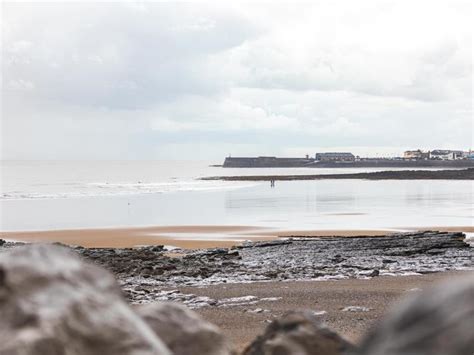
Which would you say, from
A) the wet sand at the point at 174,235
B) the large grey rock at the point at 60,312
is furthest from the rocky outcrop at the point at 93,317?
the wet sand at the point at 174,235

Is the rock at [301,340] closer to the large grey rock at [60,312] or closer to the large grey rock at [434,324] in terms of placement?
the large grey rock at [60,312]

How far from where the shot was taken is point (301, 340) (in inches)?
163

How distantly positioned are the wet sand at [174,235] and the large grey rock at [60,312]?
22.9m

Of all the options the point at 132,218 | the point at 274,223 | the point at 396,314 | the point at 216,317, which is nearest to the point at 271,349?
the point at 396,314

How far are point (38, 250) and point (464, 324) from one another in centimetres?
206

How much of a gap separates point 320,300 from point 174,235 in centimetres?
1809

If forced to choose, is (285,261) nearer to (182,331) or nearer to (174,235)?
(174,235)

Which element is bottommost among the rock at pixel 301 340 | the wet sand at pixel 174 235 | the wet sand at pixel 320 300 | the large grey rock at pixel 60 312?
the wet sand at pixel 174 235

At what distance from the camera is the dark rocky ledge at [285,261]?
17430 mm

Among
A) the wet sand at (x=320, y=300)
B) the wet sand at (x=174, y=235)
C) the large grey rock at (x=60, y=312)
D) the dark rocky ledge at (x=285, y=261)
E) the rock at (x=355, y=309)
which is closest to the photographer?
the large grey rock at (x=60, y=312)

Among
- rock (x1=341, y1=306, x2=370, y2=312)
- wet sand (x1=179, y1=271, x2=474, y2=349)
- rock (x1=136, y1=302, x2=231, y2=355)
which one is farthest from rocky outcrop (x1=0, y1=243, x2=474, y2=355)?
rock (x1=341, y1=306, x2=370, y2=312)

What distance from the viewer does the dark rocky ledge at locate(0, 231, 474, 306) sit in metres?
17.4

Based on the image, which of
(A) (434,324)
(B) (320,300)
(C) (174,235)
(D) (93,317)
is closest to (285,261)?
(B) (320,300)

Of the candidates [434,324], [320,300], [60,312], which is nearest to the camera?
[434,324]
